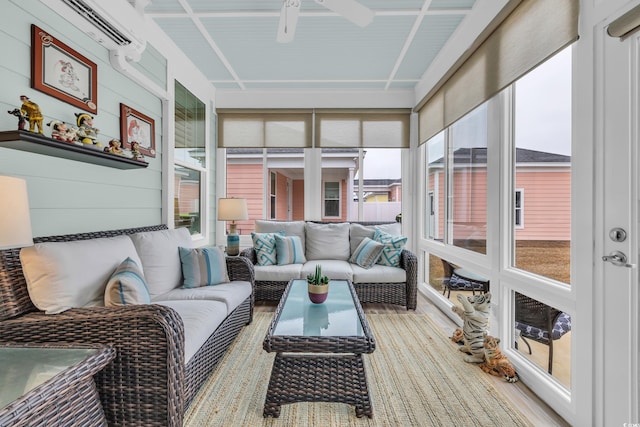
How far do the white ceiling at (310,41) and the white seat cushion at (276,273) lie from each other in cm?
230

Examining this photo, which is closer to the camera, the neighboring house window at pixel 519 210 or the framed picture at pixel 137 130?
the neighboring house window at pixel 519 210

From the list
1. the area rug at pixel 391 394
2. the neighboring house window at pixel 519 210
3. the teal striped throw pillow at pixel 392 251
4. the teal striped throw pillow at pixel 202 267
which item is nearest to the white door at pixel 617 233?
the area rug at pixel 391 394

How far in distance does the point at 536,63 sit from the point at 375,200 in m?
2.93

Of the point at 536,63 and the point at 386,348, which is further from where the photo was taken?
the point at 386,348

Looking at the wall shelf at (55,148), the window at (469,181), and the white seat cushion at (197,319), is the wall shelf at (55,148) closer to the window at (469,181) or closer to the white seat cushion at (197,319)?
A: the white seat cushion at (197,319)

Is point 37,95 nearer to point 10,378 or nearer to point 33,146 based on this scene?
point 33,146

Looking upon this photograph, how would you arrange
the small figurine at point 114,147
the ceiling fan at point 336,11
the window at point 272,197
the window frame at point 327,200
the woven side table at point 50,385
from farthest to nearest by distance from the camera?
1. the window at point 272,197
2. the window frame at point 327,200
3. the small figurine at point 114,147
4. the ceiling fan at point 336,11
5. the woven side table at point 50,385

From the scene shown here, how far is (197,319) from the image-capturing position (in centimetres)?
183

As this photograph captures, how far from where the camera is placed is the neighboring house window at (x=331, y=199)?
4602 millimetres

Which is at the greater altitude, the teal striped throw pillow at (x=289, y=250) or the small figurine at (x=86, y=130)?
the small figurine at (x=86, y=130)

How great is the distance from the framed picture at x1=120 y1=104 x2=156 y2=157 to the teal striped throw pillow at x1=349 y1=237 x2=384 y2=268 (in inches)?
94.2

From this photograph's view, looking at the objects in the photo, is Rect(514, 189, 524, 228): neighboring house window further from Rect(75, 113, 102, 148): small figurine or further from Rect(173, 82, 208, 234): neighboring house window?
Rect(173, 82, 208, 234): neighboring house window

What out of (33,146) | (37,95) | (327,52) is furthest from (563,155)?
(37,95)

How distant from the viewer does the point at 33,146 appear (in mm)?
1588
